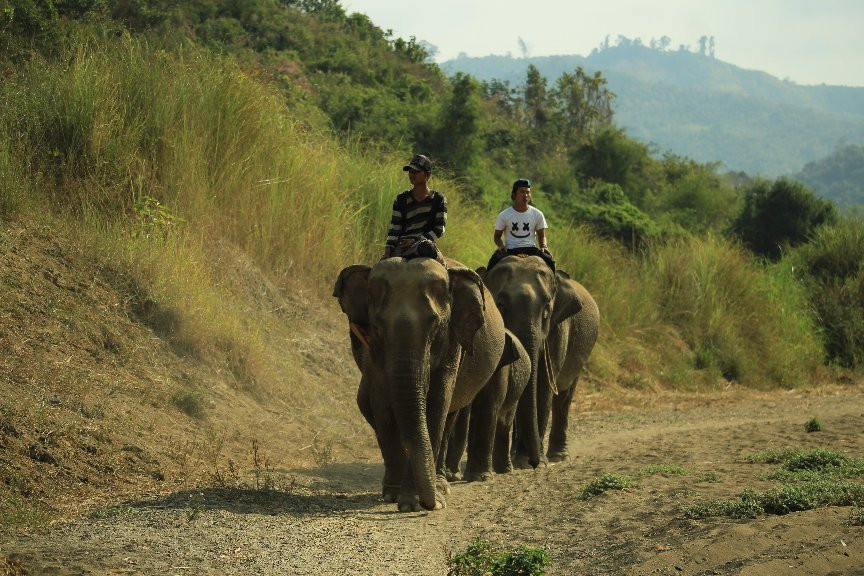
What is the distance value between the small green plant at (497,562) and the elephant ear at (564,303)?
225 inches

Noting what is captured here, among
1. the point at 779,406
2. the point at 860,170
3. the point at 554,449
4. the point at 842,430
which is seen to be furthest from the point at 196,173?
the point at 860,170

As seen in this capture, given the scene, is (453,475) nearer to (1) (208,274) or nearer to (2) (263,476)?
(2) (263,476)

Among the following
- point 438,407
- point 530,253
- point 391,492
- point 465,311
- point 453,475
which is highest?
point 530,253

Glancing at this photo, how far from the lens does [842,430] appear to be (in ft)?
47.4

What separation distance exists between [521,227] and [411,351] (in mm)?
3931

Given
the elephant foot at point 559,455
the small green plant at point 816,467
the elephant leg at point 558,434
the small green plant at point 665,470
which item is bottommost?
the elephant foot at point 559,455

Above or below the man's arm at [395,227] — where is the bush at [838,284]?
below

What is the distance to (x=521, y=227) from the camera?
12.8 metres

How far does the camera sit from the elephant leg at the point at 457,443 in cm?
1148

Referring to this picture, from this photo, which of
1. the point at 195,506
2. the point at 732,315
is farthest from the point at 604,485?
the point at 732,315

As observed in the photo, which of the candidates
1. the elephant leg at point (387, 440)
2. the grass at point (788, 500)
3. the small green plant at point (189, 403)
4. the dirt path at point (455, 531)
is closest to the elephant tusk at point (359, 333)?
the elephant leg at point (387, 440)

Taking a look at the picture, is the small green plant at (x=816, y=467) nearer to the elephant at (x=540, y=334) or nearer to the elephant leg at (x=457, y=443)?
the elephant at (x=540, y=334)

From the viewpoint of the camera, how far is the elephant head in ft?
39.8

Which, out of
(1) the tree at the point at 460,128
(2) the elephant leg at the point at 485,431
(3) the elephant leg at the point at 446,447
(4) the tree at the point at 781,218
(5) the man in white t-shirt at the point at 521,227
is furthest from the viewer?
(4) the tree at the point at 781,218
